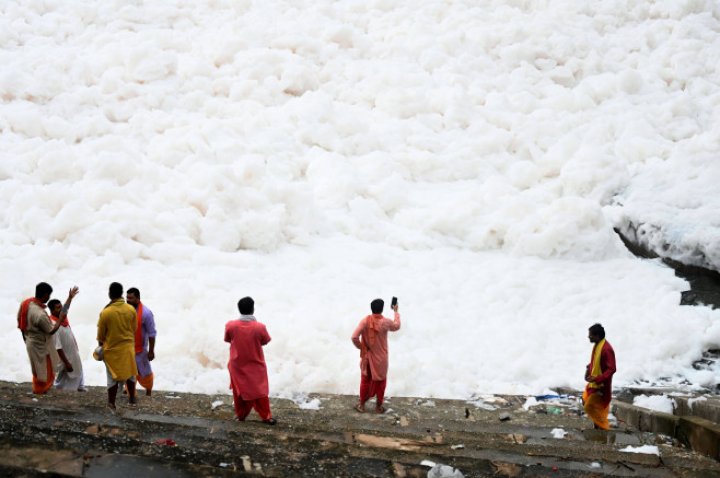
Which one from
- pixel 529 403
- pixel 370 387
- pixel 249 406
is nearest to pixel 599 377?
pixel 529 403

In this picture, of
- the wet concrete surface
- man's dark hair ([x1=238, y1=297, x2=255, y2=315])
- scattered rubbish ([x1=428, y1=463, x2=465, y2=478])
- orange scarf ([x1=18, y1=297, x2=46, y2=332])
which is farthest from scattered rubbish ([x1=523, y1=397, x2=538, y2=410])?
orange scarf ([x1=18, y1=297, x2=46, y2=332])

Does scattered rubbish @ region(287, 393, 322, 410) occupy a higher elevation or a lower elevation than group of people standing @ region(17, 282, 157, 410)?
lower

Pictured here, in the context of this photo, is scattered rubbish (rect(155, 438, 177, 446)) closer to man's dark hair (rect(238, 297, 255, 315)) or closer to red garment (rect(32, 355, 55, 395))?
man's dark hair (rect(238, 297, 255, 315))

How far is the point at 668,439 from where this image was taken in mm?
5746

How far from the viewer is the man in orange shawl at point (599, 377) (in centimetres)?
580

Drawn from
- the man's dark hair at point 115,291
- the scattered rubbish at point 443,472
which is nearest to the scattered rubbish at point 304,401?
the man's dark hair at point 115,291

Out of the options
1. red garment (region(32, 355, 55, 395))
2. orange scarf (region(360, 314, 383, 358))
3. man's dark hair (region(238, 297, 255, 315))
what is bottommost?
red garment (region(32, 355, 55, 395))

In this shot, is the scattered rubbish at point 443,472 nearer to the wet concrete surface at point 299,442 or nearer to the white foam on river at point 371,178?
the wet concrete surface at point 299,442

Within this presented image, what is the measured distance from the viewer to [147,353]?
6.55m

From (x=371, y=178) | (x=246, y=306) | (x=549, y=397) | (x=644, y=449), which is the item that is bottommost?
(x=644, y=449)

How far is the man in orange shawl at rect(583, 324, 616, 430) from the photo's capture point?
229 inches

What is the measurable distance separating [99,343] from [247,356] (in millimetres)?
1312

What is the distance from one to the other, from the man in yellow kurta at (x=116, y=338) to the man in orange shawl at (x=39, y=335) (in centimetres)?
59

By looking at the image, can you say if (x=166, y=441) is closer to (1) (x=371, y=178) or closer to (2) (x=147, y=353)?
(2) (x=147, y=353)
